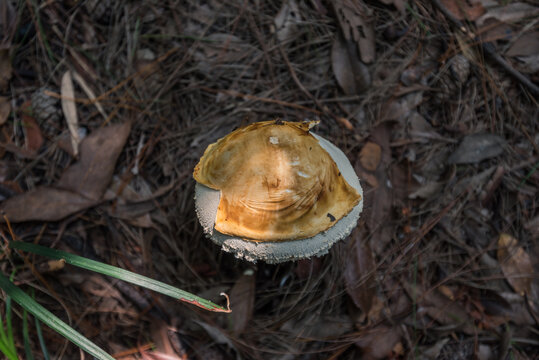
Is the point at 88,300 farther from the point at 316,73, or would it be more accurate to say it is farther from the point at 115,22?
the point at 316,73

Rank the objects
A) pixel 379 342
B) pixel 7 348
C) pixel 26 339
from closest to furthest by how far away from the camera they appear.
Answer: pixel 7 348 < pixel 26 339 < pixel 379 342

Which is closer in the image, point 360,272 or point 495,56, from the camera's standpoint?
point 360,272

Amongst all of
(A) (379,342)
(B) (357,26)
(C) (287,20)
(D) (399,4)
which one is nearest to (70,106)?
(C) (287,20)

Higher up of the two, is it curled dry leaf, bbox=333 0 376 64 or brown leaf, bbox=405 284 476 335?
curled dry leaf, bbox=333 0 376 64

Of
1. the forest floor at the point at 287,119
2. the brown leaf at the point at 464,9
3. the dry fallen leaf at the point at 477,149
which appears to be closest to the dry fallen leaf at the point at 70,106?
the forest floor at the point at 287,119

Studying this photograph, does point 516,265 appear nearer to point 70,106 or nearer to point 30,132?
point 70,106

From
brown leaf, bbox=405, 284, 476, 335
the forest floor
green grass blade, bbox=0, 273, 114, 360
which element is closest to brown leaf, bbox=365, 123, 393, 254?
the forest floor

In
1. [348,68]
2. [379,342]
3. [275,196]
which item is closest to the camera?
[275,196]

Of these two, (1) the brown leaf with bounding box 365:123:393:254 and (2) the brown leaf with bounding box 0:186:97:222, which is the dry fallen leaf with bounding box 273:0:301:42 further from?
(2) the brown leaf with bounding box 0:186:97:222
